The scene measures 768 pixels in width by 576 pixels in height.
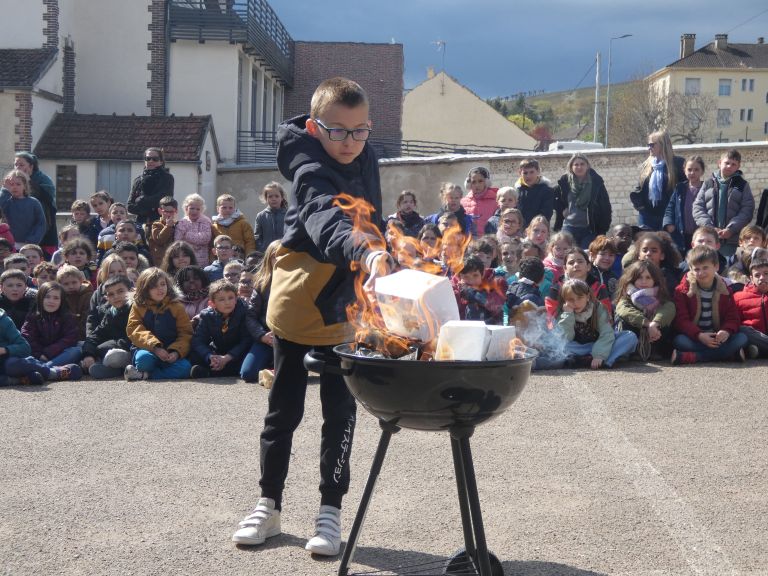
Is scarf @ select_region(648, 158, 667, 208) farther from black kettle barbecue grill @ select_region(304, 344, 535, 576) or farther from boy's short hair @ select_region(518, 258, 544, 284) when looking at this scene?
black kettle barbecue grill @ select_region(304, 344, 535, 576)

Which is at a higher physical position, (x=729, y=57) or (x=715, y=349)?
(x=729, y=57)

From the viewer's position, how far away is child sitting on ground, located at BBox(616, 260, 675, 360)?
8289 millimetres

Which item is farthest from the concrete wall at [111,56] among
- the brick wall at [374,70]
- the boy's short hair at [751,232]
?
the boy's short hair at [751,232]

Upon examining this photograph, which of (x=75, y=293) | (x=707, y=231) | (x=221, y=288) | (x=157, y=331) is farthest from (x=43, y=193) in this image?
(x=707, y=231)

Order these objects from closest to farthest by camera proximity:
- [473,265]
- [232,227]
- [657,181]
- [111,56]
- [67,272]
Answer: [473,265]
[67,272]
[657,181]
[232,227]
[111,56]

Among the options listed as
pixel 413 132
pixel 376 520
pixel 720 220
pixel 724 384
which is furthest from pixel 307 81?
pixel 376 520

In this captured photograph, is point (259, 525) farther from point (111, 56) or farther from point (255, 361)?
point (111, 56)

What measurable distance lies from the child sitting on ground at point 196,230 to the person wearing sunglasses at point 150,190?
1215 millimetres

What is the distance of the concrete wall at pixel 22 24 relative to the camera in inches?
1059

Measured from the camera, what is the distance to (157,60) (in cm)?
2945

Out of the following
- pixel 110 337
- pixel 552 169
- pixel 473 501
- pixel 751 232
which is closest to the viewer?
pixel 473 501

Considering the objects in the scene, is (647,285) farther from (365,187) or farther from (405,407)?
(405,407)

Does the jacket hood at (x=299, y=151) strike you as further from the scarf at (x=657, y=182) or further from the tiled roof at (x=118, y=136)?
the tiled roof at (x=118, y=136)

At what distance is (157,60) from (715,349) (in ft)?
81.1
